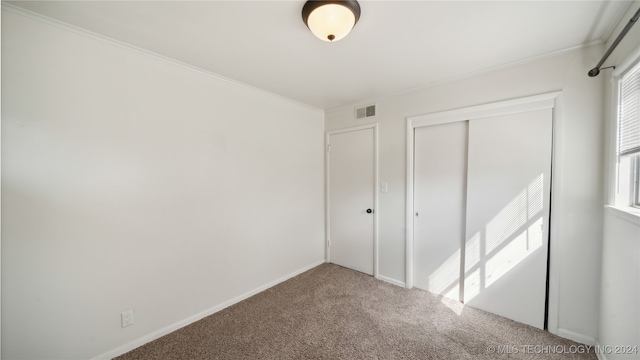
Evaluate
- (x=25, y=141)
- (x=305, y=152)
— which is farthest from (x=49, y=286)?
(x=305, y=152)

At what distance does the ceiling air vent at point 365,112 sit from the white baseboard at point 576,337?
9.12ft

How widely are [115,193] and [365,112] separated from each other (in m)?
2.82

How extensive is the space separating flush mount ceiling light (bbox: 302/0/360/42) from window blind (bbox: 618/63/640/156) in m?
1.75

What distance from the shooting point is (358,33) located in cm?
167

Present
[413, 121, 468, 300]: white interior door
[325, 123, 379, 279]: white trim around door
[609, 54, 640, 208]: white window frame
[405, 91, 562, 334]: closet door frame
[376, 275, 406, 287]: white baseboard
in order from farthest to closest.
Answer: [325, 123, 379, 279]: white trim around door → [376, 275, 406, 287]: white baseboard → [413, 121, 468, 300]: white interior door → [405, 91, 562, 334]: closet door frame → [609, 54, 640, 208]: white window frame

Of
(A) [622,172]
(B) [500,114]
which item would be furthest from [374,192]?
(A) [622,172]

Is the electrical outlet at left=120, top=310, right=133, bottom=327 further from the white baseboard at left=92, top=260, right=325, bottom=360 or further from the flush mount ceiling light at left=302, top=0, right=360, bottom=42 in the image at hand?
the flush mount ceiling light at left=302, top=0, right=360, bottom=42

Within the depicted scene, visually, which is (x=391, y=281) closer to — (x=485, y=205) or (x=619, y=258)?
(x=485, y=205)

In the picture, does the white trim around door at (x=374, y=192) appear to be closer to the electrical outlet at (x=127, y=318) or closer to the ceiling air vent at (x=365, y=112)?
the ceiling air vent at (x=365, y=112)

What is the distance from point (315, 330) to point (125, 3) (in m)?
2.79

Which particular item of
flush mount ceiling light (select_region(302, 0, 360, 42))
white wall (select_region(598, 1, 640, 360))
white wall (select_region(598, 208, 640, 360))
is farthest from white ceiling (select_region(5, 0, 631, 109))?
white wall (select_region(598, 208, 640, 360))

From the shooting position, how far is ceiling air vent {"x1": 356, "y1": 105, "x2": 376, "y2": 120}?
3076 mm

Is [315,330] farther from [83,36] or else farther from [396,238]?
[83,36]

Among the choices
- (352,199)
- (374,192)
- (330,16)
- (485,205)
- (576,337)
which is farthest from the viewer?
(352,199)
